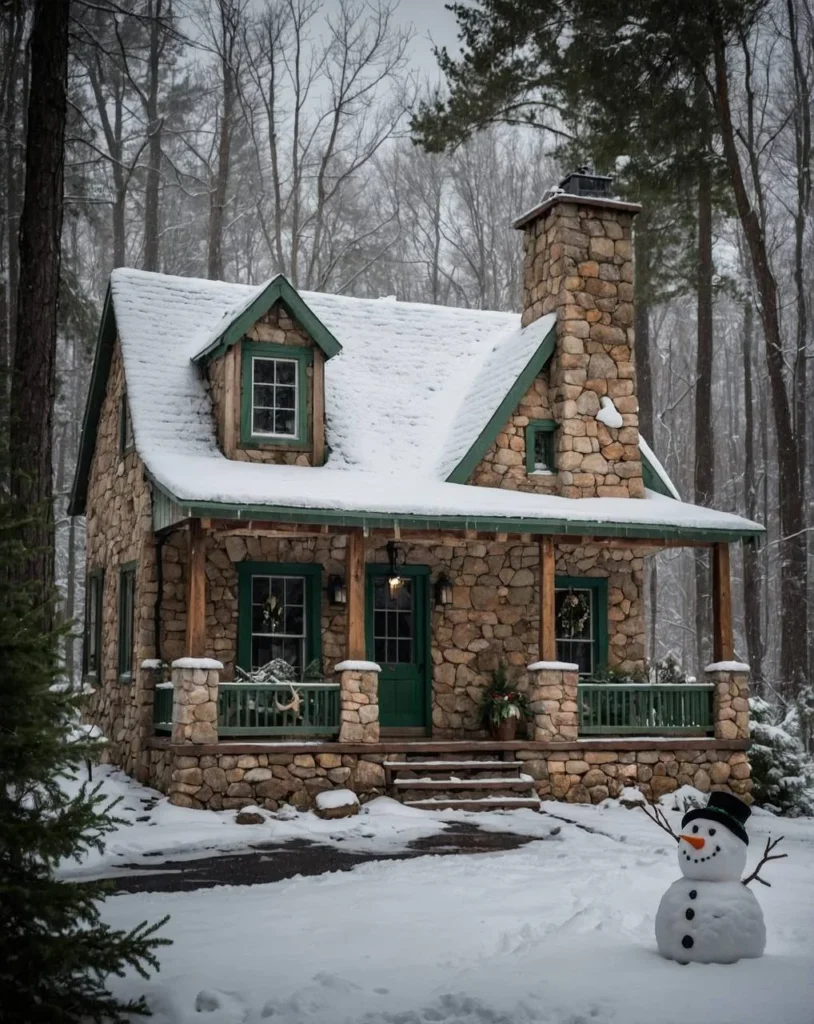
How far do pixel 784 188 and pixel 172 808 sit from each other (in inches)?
852

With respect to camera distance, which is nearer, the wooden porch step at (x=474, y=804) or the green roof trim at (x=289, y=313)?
the wooden porch step at (x=474, y=804)

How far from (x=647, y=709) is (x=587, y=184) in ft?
21.9

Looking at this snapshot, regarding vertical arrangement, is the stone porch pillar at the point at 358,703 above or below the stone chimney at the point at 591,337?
below

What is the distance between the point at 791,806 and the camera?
13930 millimetres

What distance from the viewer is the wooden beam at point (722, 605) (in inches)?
570

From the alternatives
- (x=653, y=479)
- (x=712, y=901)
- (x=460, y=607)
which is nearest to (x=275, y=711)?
(x=460, y=607)

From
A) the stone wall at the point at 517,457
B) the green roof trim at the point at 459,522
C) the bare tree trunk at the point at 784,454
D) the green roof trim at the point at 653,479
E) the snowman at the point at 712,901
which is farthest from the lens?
the bare tree trunk at the point at 784,454

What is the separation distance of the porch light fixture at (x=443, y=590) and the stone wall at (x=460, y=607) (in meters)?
0.13

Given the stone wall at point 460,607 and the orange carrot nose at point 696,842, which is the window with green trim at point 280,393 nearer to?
the stone wall at point 460,607

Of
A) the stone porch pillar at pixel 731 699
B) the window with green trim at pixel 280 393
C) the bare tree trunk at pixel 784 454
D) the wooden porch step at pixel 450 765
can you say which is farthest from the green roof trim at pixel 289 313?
the bare tree trunk at pixel 784 454

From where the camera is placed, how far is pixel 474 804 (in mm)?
12578

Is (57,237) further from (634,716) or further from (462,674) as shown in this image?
(634,716)

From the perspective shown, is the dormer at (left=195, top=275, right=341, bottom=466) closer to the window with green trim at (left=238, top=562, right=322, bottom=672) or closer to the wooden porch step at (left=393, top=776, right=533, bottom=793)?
the window with green trim at (left=238, top=562, right=322, bottom=672)

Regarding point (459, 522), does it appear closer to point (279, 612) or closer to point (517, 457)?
point (517, 457)
